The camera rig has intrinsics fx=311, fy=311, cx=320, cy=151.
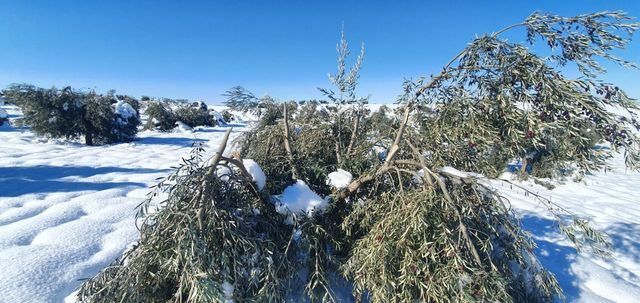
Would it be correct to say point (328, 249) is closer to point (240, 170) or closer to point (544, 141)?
point (240, 170)

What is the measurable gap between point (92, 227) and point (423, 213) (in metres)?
3.95

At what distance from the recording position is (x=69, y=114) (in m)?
12.5

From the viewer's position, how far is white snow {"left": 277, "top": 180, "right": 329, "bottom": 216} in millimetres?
2914

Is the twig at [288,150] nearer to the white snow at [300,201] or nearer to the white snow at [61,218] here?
the white snow at [300,201]

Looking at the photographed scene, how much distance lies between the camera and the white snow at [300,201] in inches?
115

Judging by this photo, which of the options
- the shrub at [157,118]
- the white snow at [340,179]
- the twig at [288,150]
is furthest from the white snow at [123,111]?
the white snow at [340,179]

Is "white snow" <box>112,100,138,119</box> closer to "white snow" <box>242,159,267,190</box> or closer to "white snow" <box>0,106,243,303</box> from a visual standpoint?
"white snow" <box>0,106,243,303</box>

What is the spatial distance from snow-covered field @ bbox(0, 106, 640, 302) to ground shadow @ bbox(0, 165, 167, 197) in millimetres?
15

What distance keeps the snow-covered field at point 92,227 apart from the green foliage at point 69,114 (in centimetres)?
345

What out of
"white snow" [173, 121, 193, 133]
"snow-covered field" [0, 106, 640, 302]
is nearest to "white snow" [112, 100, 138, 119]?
"snow-covered field" [0, 106, 640, 302]

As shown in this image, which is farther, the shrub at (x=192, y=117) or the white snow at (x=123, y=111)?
the shrub at (x=192, y=117)

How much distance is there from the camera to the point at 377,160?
10.7ft

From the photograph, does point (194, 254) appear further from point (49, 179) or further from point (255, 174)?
point (49, 179)

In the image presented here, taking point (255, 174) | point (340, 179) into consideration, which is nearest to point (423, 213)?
point (340, 179)
